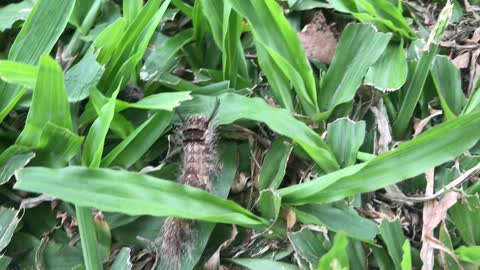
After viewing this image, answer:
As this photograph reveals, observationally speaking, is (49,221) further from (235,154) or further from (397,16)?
(397,16)

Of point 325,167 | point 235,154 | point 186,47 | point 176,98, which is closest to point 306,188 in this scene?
point 325,167

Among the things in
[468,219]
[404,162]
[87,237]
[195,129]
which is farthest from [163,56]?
[468,219]

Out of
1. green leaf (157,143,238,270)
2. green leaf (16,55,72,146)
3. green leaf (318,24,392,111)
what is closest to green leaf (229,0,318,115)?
green leaf (318,24,392,111)

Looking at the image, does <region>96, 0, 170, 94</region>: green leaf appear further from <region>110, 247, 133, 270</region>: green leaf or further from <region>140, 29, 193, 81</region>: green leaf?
<region>110, 247, 133, 270</region>: green leaf

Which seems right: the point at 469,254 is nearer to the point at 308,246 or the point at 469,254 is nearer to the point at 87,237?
the point at 308,246

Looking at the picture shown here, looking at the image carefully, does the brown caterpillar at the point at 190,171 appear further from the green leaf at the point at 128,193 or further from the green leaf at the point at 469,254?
the green leaf at the point at 469,254
